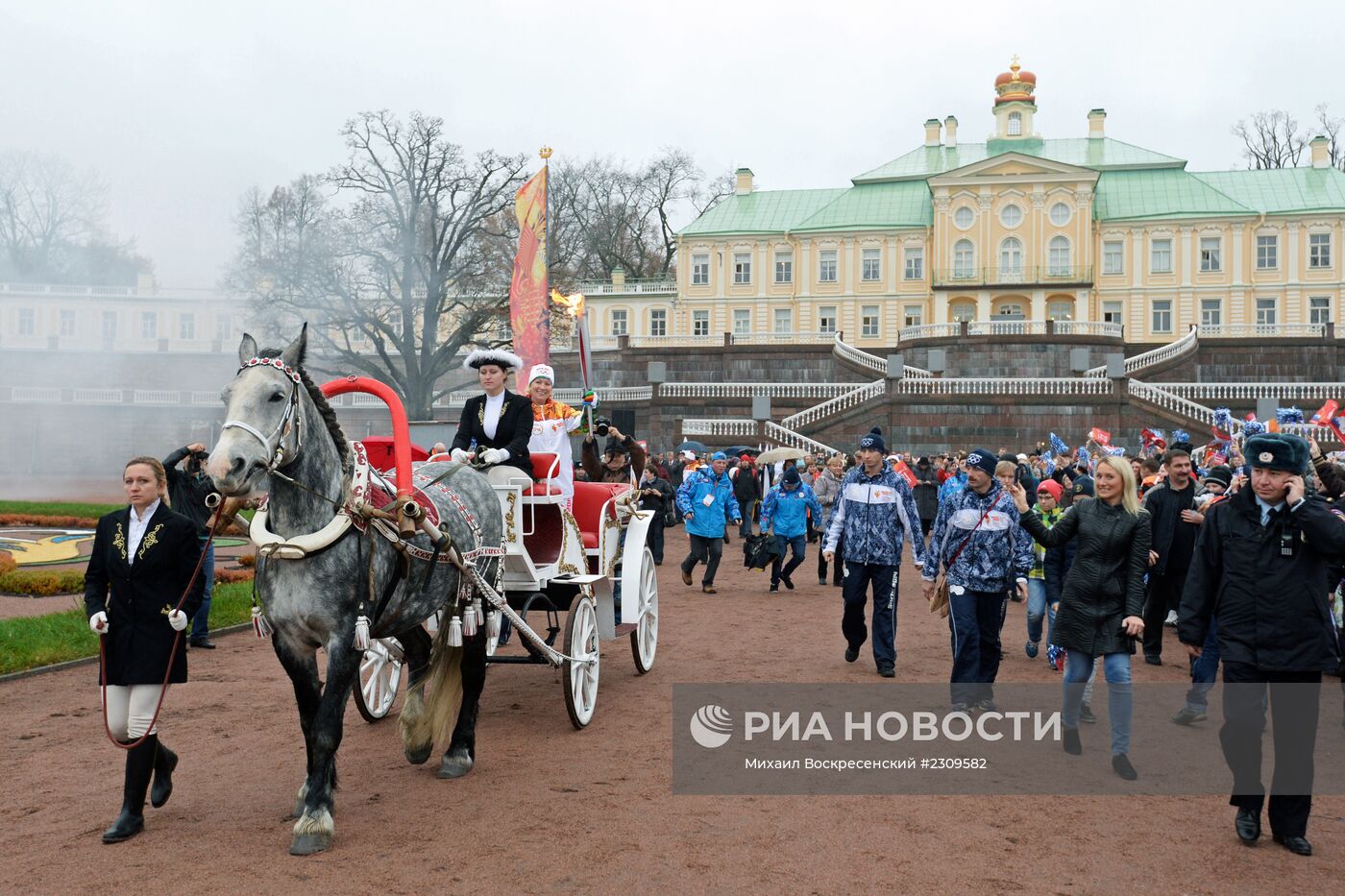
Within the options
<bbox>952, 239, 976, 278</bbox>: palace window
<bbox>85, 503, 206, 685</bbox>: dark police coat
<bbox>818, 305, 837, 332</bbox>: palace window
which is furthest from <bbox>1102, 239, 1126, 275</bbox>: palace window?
<bbox>85, 503, 206, 685</bbox>: dark police coat

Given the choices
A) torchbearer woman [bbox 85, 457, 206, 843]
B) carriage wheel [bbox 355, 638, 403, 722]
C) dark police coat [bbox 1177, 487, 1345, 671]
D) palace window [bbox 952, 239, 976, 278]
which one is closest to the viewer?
dark police coat [bbox 1177, 487, 1345, 671]

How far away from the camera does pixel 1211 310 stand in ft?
202

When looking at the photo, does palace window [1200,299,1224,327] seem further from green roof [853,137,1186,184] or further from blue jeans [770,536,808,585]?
blue jeans [770,536,808,585]

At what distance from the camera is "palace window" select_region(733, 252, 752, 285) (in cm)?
6681

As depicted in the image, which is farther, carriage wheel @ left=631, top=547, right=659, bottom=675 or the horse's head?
carriage wheel @ left=631, top=547, right=659, bottom=675

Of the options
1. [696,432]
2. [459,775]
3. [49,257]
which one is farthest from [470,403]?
[696,432]

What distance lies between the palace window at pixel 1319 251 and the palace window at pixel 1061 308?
12148 mm

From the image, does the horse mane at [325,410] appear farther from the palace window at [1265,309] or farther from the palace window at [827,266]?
Result: the palace window at [1265,309]

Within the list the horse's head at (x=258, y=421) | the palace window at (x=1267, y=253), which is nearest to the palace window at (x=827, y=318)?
the palace window at (x=1267, y=253)

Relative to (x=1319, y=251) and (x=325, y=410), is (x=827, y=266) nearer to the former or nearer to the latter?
(x=1319, y=251)

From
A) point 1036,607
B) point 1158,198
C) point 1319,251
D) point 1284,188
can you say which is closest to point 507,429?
point 1036,607

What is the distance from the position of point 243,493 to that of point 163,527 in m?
0.99

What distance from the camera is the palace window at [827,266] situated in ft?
216

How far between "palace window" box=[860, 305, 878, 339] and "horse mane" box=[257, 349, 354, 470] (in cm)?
6071
